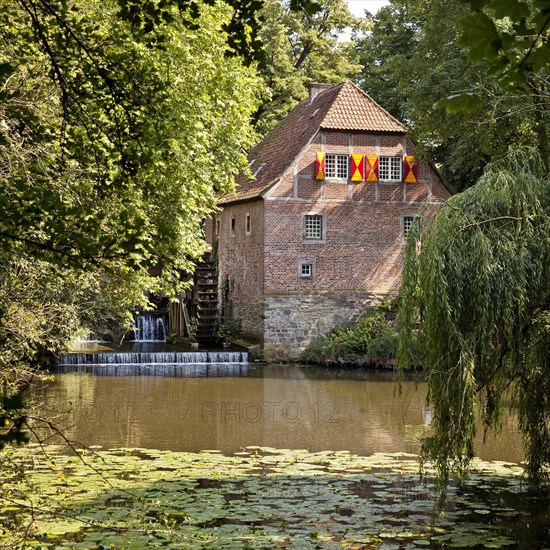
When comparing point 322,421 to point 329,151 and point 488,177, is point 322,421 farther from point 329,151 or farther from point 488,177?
point 329,151

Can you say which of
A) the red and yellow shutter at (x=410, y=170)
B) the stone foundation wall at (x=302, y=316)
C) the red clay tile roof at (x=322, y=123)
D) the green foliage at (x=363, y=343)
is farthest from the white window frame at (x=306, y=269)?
the red and yellow shutter at (x=410, y=170)

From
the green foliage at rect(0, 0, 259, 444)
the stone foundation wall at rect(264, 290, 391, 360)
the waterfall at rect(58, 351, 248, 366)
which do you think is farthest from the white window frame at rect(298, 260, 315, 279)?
the green foliage at rect(0, 0, 259, 444)

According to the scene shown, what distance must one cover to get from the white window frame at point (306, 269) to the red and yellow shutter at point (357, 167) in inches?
112

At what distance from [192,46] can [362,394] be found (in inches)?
310

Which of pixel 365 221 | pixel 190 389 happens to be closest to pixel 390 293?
pixel 365 221

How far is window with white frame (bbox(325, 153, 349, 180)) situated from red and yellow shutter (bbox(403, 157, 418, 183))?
181cm

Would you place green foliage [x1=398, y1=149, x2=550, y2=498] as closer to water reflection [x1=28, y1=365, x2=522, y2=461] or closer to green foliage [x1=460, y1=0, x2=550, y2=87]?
water reflection [x1=28, y1=365, x2=522, y2=461]

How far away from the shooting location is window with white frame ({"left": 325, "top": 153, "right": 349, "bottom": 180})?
26172 millimetres

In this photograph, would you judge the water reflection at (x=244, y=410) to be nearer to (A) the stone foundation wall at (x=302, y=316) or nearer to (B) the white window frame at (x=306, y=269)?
(A) the stone foundation wall at (x=302, y=316)

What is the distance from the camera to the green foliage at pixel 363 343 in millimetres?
23359

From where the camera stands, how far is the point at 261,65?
4.31m

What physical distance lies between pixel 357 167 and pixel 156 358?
8.08 meters

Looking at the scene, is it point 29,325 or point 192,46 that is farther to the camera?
point 192,46

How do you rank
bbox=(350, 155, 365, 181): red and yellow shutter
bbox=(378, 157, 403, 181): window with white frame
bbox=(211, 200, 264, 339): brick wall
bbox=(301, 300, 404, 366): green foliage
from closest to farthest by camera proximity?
bbox=(301, 300, 404, 366): green foliage, bbox=(211, 200, 264, 339): brick wall, bbox=(350, 155, 365, 181): red and yellow shutter, bbox=(378, 157, 403, 181): window with white frame
